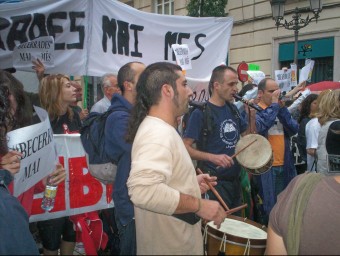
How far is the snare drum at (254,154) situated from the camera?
3.92 meters

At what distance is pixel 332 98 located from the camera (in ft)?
13.0

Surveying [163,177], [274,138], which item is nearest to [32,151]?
[163,177]

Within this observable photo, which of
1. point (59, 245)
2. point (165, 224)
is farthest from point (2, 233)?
point (59, 245)

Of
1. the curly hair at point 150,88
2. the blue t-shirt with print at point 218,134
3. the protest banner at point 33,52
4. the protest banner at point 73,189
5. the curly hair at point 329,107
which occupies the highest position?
the protest banner at point 33,52

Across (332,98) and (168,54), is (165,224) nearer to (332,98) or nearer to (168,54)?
(332,98)

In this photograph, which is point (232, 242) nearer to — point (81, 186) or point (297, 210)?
point (297, 210)

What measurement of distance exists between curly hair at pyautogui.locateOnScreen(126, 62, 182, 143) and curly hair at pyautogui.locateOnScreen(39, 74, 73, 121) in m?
2.17

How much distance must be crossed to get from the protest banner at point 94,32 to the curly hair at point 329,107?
211 cm

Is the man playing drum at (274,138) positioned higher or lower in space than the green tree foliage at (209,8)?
lower

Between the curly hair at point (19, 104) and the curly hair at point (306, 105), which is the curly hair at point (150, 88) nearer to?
the curly hair at point (19, 104)

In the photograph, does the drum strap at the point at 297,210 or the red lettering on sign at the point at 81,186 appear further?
the red lettering on sign at the point at 81,186

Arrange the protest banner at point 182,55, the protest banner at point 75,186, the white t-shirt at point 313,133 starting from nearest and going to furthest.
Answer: the protest banner at point 75,186
the protest banner at point 182,55
the white t-shirt at point 313,133

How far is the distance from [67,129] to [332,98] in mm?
2765

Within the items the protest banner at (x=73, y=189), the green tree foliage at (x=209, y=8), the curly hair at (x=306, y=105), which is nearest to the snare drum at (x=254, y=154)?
the protest banner at (x=73, y=189)
